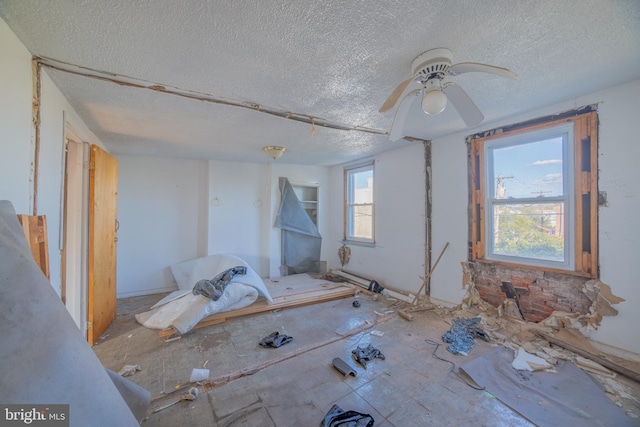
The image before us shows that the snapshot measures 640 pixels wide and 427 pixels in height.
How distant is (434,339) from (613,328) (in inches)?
59.2

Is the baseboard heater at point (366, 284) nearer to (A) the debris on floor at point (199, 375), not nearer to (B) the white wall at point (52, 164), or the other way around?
(A) the debris on floor at point (199, 375)

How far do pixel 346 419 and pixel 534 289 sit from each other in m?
2.49

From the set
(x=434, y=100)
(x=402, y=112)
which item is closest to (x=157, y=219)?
(x=402, y=112)

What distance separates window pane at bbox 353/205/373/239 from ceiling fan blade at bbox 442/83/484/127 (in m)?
2.89

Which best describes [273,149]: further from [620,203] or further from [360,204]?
[620,203]

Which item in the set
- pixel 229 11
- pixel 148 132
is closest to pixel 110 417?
pixel 229 11

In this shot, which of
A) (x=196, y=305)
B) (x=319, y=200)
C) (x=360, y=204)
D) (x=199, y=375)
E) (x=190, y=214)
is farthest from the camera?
(x=319, y=200)

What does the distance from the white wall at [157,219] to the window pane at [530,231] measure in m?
4.67

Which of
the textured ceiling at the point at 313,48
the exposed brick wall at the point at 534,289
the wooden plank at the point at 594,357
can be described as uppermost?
the textured ceiling at the point at 313,48

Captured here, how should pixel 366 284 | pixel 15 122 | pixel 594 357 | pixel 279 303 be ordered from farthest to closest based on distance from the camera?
pixel 366 284 → pixel 279 303 → pixel 594 357 → pixel 15 122

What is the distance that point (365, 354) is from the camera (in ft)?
7.54

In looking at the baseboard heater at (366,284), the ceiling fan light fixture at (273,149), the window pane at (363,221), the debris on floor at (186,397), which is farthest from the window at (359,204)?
the debris on floor at (186,397)

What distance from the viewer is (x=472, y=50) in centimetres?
155

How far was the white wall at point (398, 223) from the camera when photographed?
12.4 feet
